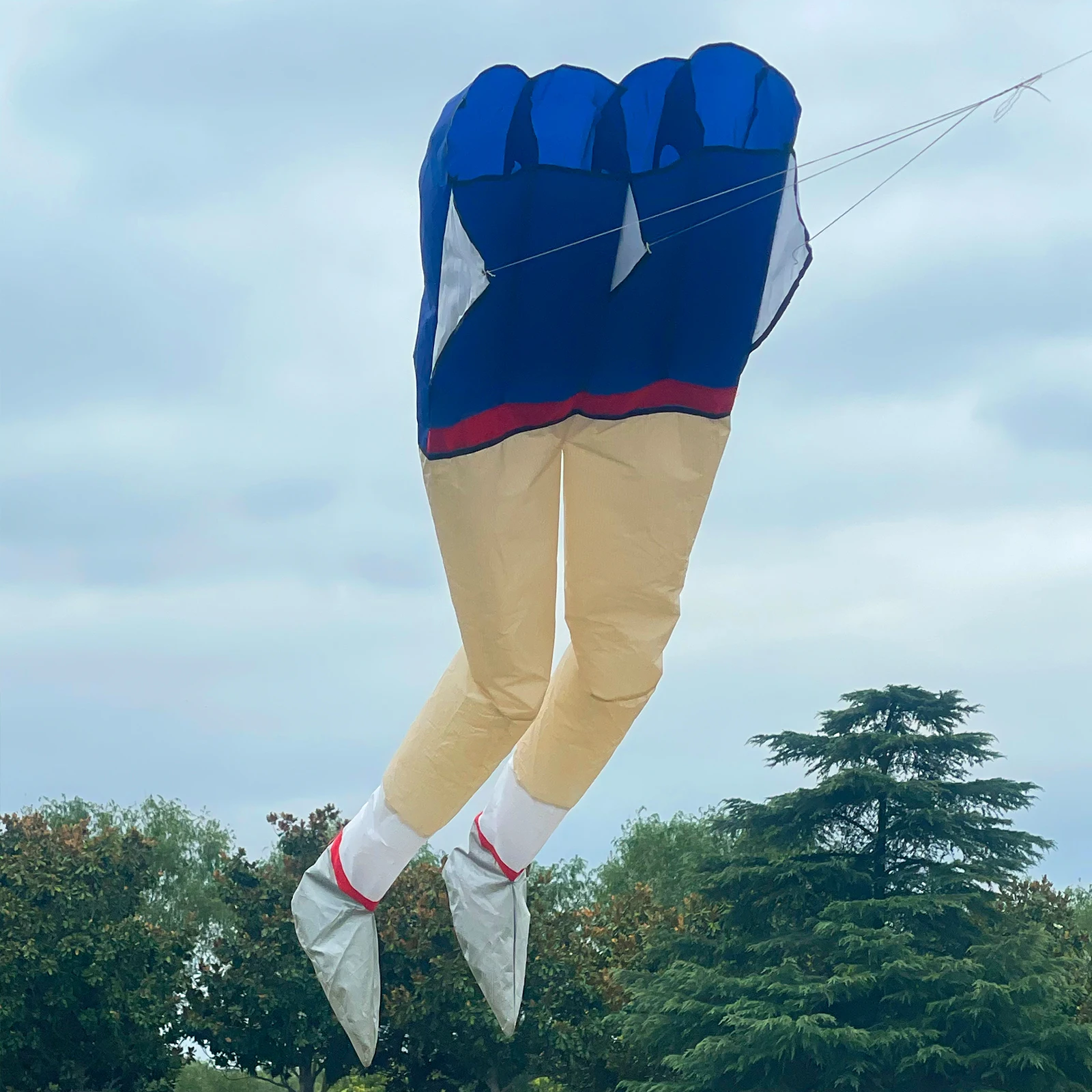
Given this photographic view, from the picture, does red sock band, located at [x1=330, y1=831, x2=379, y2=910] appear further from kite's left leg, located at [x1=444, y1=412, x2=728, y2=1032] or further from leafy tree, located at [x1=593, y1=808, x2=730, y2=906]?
leafy tree, located at [x1=593, y1=808, x2=730, y2=906]

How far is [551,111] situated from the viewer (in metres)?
6.25

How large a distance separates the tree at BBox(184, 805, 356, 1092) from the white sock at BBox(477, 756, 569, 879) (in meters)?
12.2

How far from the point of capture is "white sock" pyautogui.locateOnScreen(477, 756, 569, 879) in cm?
772

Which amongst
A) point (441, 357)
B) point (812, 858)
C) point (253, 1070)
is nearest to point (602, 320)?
point (441, 357)

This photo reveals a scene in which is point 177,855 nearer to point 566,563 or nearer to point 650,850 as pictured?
point 650,850

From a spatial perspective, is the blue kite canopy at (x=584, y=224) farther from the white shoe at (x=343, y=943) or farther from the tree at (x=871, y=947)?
the tree at (x=871, y=947)

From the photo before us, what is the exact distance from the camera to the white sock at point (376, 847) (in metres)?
7.62

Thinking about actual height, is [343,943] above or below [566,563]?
below

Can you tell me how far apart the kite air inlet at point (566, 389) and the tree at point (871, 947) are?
9.64m

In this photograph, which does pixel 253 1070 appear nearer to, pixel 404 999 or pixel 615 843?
pixel 404 999

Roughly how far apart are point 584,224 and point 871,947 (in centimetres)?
1211

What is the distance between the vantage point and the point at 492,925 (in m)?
7.82

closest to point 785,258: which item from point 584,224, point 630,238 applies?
point 630,238

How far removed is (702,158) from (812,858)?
13.0m
